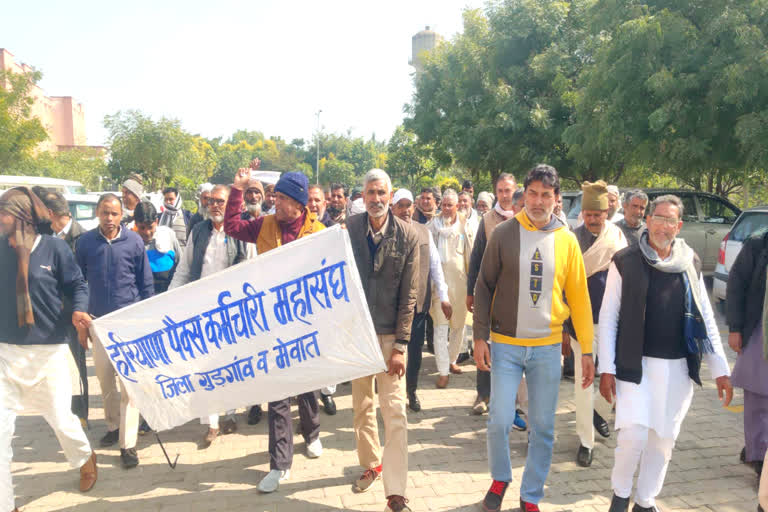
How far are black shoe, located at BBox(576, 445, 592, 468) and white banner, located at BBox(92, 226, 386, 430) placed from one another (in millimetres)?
1830

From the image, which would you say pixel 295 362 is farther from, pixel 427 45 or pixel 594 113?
pixel 427 45

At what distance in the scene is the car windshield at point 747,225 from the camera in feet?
28.3

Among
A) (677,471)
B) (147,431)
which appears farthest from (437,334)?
(147,431)

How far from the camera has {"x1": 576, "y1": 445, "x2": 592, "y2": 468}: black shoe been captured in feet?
13.6

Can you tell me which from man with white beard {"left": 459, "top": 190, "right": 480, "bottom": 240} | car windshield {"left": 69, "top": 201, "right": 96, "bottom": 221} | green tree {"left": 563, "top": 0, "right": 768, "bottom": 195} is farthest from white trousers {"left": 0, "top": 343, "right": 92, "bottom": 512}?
car windshield {"left": 69, "top": 201, "right": 96, "bottom": 221}

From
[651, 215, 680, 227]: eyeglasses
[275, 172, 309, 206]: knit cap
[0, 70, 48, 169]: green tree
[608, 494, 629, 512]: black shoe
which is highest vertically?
[0, 70, 48, 169]: green tree

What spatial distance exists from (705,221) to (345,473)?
37.0 ft

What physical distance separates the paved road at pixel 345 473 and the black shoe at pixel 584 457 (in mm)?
58

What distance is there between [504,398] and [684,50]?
34.6ft

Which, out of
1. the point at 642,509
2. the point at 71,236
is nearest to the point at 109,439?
the point at 71,236

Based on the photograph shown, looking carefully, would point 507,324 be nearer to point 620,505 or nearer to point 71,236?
point 620,505

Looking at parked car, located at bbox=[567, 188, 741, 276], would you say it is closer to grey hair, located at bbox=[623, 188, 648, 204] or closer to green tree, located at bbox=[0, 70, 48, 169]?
grey hair, located at bbox=[623, 188, 648, 204]

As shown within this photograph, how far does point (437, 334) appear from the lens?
6.00 m

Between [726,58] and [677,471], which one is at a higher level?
[726,58]
